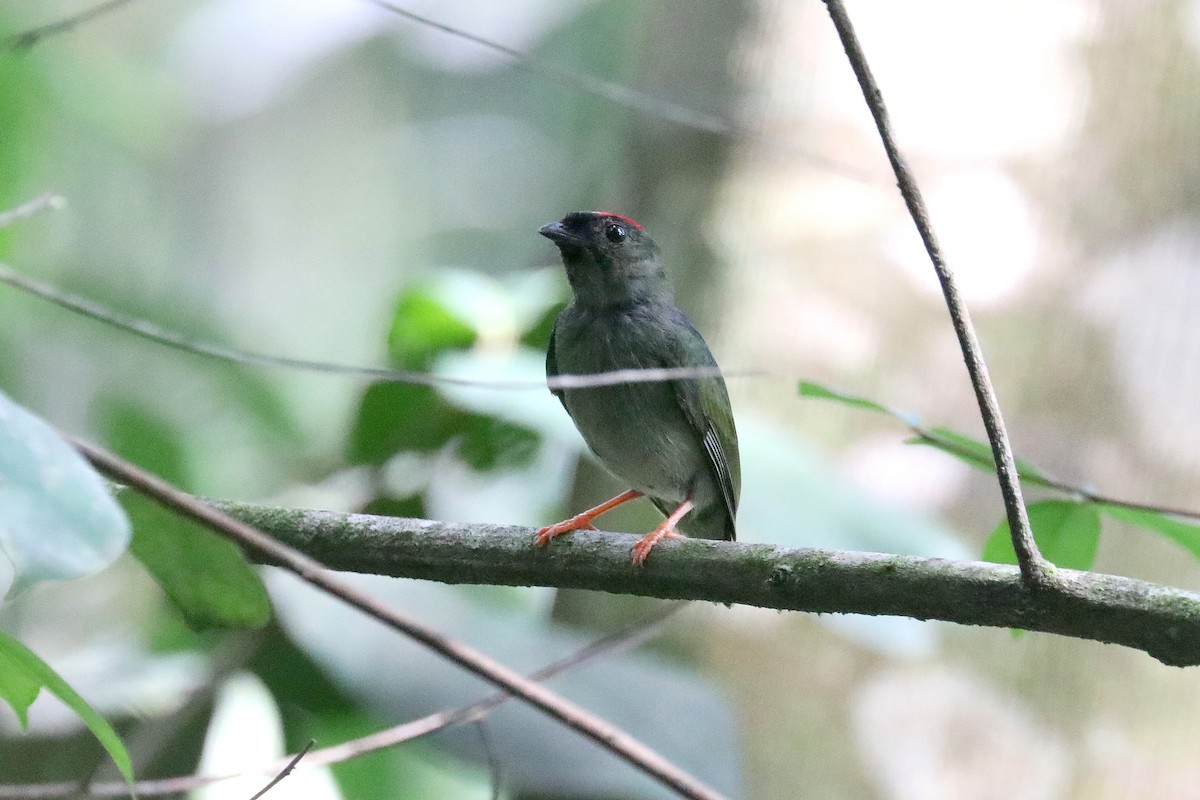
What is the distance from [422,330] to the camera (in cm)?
456

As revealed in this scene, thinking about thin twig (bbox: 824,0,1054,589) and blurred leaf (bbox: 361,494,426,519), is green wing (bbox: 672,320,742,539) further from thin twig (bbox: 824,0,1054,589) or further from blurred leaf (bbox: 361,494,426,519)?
thin twig (bbox: 824,0,1054,589)

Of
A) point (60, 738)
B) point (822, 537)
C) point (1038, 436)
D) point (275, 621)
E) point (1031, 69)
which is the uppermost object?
point (1031, 69)

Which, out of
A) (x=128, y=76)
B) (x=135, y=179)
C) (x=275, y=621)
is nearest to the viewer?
(x=275, y=621)

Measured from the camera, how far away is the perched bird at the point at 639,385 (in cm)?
338

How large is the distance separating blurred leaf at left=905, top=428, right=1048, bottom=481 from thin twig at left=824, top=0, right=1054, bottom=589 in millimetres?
322

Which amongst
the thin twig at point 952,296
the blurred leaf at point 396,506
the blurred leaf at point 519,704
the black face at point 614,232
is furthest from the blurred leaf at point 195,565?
the blurred leaf at point 396,506

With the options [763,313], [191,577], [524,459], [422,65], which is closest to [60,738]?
[524,459]

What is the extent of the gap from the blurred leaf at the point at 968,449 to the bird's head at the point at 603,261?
1.59m

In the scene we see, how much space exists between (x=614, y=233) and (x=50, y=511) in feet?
9.04

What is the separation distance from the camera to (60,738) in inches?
166

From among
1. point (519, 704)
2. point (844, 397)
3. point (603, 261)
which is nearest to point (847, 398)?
point (844, 397)

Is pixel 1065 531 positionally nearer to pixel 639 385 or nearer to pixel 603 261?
pixel 639 385

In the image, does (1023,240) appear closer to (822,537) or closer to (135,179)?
(822,537)

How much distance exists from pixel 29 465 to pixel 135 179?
8463 mm
